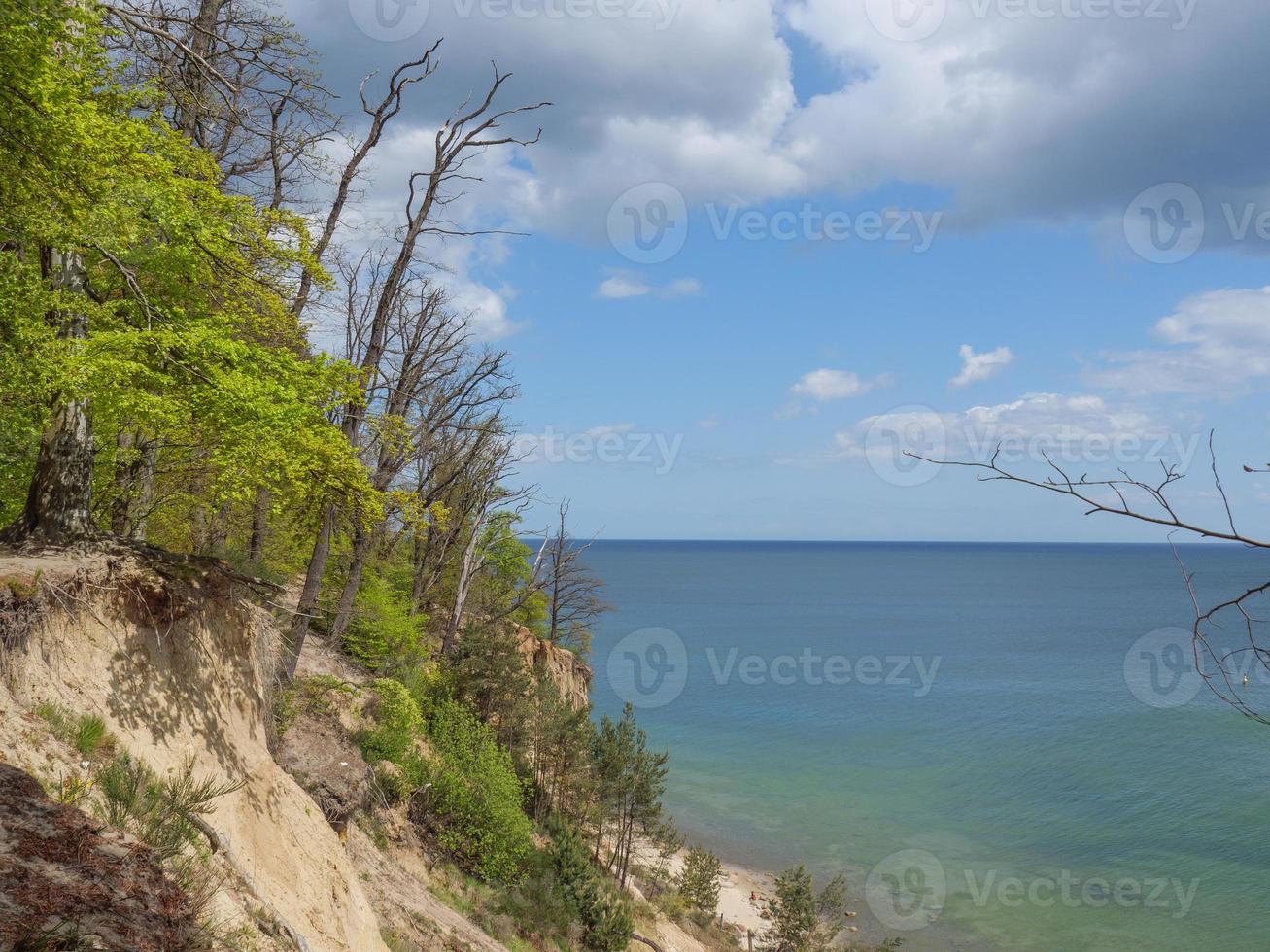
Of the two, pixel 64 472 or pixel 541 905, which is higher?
pixel 64 472

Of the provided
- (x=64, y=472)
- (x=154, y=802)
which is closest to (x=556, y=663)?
(x=64, y=472)

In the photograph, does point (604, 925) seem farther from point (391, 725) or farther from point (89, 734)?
point (89, 734)

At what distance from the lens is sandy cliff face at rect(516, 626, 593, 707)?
113ft

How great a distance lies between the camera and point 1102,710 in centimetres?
6688

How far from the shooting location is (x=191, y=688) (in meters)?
12.3

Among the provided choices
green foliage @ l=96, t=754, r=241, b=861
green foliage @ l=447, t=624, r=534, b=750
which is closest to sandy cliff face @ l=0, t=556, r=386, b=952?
green foliage @ l=96, t=754, r=241, b=861

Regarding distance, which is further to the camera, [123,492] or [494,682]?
[494,682]

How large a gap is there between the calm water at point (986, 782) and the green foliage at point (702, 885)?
6790 millimetres

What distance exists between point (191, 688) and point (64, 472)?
359cm

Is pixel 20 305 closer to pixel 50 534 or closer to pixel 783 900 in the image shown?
pixel 50 534

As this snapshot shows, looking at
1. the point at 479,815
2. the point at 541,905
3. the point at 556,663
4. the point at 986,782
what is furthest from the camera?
the point at 986,782

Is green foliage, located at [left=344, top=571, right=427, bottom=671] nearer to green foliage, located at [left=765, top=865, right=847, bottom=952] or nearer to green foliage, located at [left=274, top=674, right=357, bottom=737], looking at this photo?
green foliage, located at [left=274, top=674, right=357, bottom=737]

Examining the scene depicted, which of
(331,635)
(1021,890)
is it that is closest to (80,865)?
(331,635)

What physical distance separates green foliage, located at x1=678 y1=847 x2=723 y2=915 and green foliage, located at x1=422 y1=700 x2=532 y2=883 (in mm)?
11925
